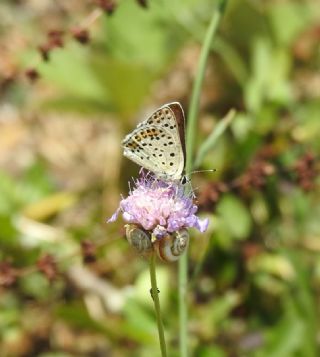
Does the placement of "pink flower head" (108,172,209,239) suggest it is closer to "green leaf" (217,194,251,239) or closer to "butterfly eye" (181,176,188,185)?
"butterfly eye" (181,176,188,185)

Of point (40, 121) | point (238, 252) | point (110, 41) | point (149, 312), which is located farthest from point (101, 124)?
point (149, 312)

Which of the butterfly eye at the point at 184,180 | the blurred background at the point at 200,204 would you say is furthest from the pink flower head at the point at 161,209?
the blurred background at the point at 200,204

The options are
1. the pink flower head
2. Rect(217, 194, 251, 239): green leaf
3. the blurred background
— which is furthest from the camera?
Rect(217, 194, 251, 239): green leaf

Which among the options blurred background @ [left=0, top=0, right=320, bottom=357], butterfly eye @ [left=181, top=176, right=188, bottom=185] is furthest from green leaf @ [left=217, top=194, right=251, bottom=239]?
butterfly eye @ [left=181, top=176, right=188, bottom=185]

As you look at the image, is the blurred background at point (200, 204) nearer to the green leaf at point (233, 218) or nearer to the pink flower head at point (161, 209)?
the green leaf at point (233, 218)

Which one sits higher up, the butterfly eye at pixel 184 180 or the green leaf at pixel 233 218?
the green leaf at pixel 233 218

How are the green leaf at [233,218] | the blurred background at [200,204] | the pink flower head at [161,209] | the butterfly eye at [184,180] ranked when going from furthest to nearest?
1. the green leaf at [233,218]
2. the blurred background at [200,204]
3. the butterfly eye at [184,180]
4. the pink flower head at [161,209]
